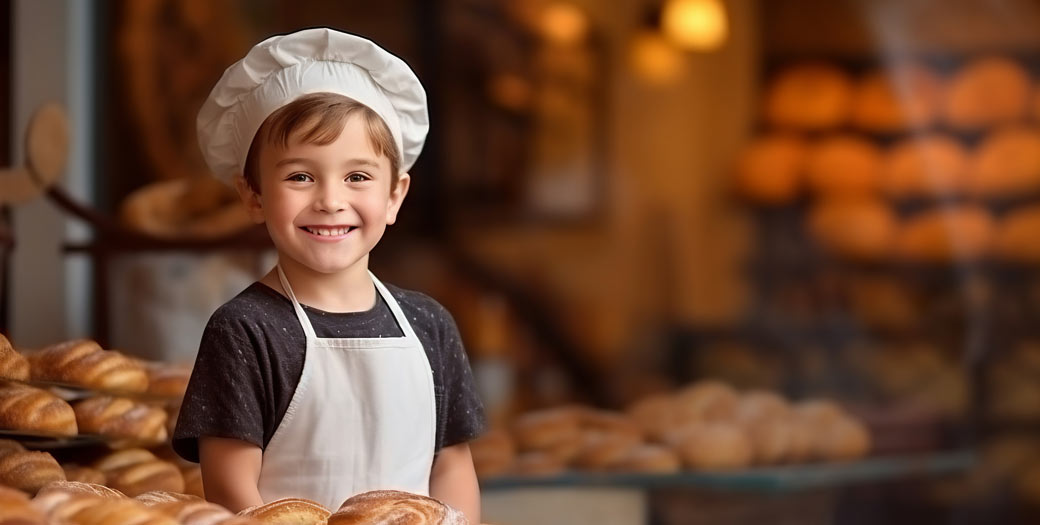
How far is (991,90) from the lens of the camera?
4.15 m

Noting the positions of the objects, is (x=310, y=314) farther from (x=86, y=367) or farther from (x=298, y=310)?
(x=86, y=367)

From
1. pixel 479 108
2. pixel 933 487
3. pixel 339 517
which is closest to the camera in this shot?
pixel 339 517

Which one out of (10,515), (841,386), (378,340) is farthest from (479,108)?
(10,515)

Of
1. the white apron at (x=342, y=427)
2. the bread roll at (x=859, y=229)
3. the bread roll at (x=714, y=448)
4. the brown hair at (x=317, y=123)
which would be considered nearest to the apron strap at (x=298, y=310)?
the white apron at (x=342, y=427)

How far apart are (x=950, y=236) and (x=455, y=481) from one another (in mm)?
2966

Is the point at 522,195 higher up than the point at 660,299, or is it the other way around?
the point at 522,195

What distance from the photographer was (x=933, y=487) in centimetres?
398

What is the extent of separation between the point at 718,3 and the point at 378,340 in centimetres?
318

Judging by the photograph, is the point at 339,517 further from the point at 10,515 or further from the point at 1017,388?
the point at 1017,388

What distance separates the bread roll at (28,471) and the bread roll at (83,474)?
0.07 meters

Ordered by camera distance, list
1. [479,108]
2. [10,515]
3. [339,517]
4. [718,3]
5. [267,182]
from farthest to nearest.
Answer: [479,108] < [718,3] < [267,182] < [339,517] < [10,515]

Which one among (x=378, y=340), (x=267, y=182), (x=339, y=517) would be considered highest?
(x=267, y=182)

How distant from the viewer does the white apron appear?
1378 millimetres

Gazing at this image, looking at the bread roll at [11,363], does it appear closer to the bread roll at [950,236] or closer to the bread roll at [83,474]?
the bread roll at [83,474]
